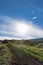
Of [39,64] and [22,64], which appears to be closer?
[39,64]

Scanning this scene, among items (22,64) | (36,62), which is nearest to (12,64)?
(22,64)

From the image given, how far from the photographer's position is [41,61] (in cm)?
3538

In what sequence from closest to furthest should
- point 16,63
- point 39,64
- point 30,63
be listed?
point 39,64 → point 30,63 → point 16,63

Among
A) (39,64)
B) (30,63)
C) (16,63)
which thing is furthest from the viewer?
(16,63)

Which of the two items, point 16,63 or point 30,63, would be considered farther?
point 16,63

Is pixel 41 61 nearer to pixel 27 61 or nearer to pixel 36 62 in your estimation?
pixel 36 62

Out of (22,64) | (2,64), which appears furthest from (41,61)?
(2,64)

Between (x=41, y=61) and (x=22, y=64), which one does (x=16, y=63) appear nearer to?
(x=22, y=64)

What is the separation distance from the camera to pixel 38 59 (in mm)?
36938

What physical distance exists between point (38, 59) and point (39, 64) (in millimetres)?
3398

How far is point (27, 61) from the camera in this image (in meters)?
38.4

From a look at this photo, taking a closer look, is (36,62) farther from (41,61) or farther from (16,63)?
(16,63)

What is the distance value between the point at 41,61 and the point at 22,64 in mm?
3837

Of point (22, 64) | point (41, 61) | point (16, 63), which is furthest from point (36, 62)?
point (16, 63)
